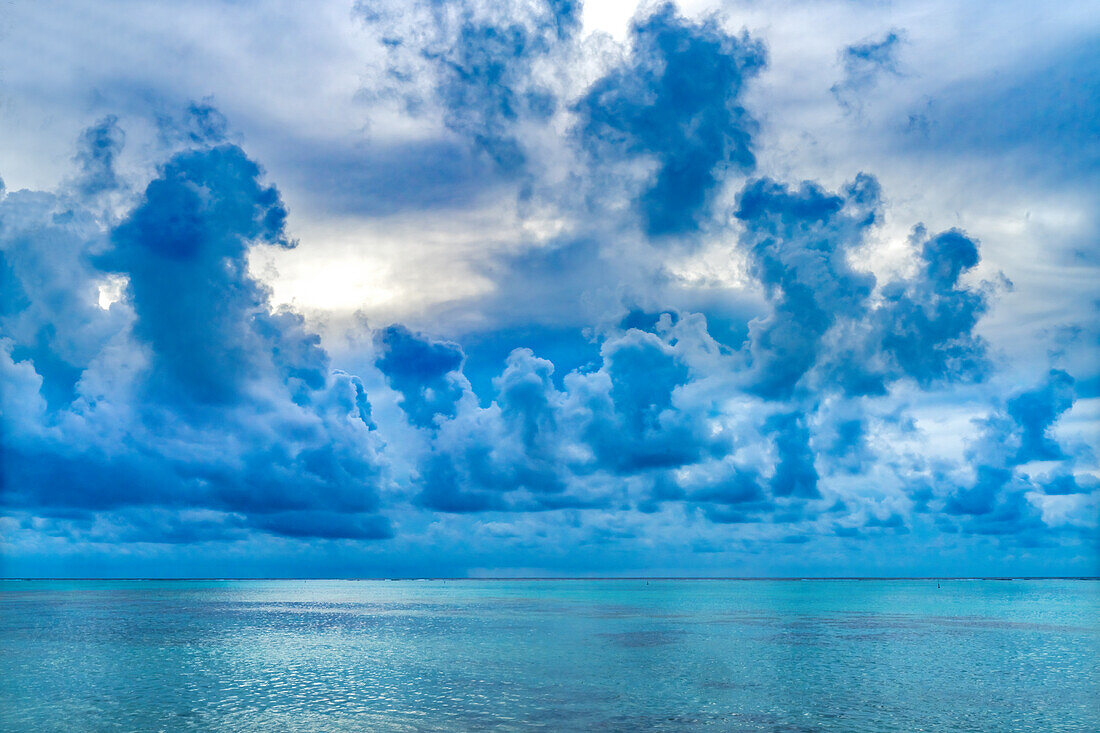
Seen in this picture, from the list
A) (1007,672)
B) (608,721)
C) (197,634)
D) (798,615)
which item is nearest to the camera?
(608,721)

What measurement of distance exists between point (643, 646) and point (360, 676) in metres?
29.1

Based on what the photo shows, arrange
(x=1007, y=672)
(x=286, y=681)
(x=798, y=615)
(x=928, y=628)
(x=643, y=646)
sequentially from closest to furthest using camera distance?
(x=286, y=681) → (x=1007, y=672) → (x=643, y=646) → (x=928, y=628) → (x=798, y=615)

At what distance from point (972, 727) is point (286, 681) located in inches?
1680

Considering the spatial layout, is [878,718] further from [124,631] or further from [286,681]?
[124,631]

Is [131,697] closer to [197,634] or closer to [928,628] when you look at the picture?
[197,634]

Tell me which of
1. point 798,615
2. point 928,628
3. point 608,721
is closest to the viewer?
point 608,721

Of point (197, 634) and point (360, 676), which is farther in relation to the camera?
point (197, 634)

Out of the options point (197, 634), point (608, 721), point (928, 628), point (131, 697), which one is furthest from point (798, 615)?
point (131, 697)

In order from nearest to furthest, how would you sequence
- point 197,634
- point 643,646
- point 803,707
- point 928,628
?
point 803,707
point 643,646
point 197,634
point 928,628

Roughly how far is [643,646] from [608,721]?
36078 mm

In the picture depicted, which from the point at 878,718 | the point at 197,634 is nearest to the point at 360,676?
the point at 878,718

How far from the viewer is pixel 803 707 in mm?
44844

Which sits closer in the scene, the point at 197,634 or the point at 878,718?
the point at 878,718

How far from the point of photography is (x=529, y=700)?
46219mm
